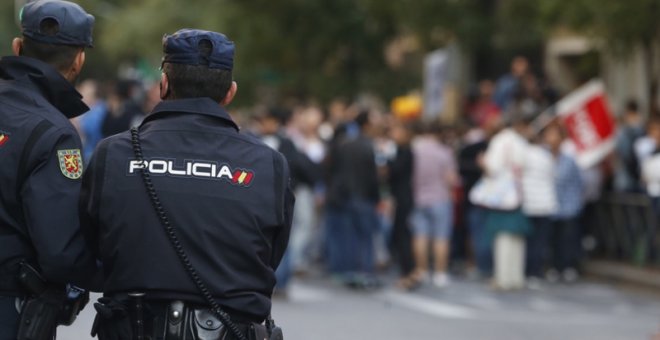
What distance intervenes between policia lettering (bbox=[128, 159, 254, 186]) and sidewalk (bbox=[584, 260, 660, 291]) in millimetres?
13582

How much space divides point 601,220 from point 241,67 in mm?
13854

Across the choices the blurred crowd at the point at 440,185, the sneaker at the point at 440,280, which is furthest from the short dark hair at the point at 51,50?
the sneaker at the point at 440,280

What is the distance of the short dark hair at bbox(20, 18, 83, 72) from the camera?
5086 mm

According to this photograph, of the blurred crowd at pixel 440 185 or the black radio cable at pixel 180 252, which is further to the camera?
the blurred crowd at pixel 440 185

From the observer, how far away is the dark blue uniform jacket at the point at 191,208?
459 cm

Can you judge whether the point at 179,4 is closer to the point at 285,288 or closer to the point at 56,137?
the point at 285,288

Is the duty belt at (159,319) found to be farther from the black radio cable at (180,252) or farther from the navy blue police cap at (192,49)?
the navy blue police cap at (192,49)

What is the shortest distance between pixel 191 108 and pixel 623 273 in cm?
1459

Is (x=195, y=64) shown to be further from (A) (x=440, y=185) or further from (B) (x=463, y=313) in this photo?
(A) (x=440, y=185)

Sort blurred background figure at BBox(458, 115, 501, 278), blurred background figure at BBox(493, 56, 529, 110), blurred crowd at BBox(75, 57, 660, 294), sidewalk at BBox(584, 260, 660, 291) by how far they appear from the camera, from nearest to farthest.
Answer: blurred crowd at BBox(75, 57, 660, 294), sidewalk at BBox(584, 260, 660, 291), blurred background figure at BBox(458, 115, 501, 278), blurred background figure at BBox(493, 56, 529, 110)

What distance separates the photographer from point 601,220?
66.0 feet

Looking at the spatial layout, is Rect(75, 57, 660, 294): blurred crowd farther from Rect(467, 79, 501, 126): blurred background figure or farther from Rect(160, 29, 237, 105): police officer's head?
Rect(160, 29, 237, 105): police officer's head

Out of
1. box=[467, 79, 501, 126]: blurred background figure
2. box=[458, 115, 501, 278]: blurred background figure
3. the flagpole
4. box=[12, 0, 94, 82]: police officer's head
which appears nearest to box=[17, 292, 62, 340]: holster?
box=[12, 0, 94, 82]: police officer's head

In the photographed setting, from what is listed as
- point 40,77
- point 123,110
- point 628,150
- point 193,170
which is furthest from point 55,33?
point 628,150
